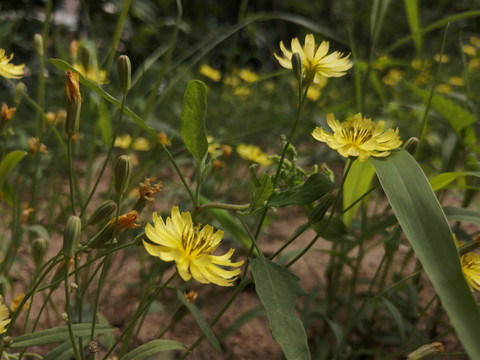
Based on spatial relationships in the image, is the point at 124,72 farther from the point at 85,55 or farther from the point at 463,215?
the point at 463,215

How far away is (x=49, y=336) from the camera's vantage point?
1.30 feet

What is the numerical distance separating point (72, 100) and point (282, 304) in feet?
0.87

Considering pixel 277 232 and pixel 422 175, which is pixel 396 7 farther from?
pixel 422 175

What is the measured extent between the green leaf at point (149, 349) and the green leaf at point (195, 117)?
0.62 ft

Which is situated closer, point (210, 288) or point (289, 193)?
point (289, 193)

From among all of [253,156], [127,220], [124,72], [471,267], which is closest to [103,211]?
[127,220]

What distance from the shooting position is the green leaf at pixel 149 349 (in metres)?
0.42

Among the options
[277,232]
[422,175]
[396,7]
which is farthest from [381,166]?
[396,7]

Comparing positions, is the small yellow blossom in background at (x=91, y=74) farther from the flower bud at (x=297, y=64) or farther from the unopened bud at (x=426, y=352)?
the unopened bud at (x=426, y=352)

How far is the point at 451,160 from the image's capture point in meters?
0.75

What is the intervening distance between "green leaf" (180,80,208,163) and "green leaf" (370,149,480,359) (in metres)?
0.16

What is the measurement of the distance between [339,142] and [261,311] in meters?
0.35

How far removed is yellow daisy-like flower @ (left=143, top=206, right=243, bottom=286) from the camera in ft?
1.06

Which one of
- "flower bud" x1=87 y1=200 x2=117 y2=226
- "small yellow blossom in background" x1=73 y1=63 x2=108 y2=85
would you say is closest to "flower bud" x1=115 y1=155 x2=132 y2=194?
"flower bud" x1=87 y1=200 x2=117 y2=226
